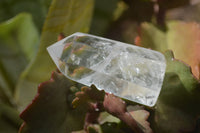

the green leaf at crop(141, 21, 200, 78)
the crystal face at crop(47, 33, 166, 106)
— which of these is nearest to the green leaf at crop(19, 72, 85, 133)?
the crystal face at crop(47, 33, 166, 106)

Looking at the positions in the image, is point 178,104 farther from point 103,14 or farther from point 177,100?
point 103,14

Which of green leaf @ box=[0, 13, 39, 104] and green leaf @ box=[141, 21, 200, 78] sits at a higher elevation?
green leaf @ box=[141, 21, 200, 78]

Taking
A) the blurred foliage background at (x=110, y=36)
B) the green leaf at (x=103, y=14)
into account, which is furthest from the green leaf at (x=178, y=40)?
the green leaf at (x=103, y=14)

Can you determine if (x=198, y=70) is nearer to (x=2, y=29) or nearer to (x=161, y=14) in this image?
(x=161, y=14)

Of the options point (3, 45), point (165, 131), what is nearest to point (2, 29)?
point (3, 45)

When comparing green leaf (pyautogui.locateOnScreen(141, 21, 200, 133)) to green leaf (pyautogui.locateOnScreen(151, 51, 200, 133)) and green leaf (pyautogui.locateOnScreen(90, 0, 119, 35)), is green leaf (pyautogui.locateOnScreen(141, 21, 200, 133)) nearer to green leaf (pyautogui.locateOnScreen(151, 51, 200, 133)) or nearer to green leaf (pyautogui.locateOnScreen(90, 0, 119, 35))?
green leaf (pyautogui.locateOnScreen(151, 51, 200, 133))

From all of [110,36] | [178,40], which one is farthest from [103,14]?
[178,40]
